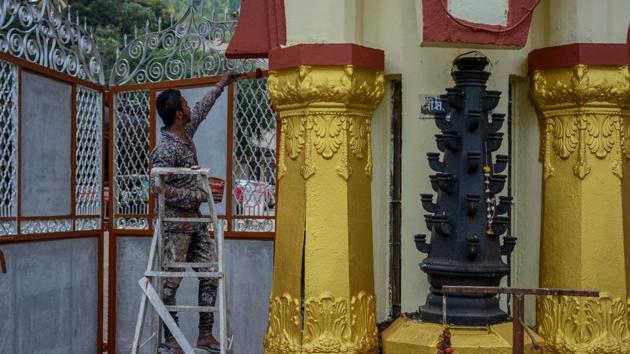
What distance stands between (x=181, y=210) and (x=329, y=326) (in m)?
1.28

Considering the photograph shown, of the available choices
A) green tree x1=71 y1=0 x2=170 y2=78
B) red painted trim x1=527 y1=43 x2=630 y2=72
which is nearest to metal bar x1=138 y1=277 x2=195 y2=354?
red painted trim x1=527 y1=43 x2=630 y2=72

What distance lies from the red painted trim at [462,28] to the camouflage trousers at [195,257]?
2.05 meters

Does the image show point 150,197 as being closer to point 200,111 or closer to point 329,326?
point 200,111

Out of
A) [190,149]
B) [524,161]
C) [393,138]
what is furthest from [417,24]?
[190,149]

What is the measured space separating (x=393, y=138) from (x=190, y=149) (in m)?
1.40

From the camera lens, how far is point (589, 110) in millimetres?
6008

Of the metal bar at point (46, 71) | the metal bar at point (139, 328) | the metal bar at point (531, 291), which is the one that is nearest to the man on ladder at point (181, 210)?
the metal bar at point (139, 328)

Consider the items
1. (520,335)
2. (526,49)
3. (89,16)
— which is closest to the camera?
(520,335)

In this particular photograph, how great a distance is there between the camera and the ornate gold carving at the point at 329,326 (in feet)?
19.3

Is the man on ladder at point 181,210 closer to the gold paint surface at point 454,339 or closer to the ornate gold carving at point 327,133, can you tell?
the ornate gold carving at point 327,133

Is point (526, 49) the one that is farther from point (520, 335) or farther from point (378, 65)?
point (520, 335)

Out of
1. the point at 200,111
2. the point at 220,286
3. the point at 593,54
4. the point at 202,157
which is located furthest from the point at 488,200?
the point at 202,157

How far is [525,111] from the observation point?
6438mm

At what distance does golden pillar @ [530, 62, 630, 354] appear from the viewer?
5.96m
